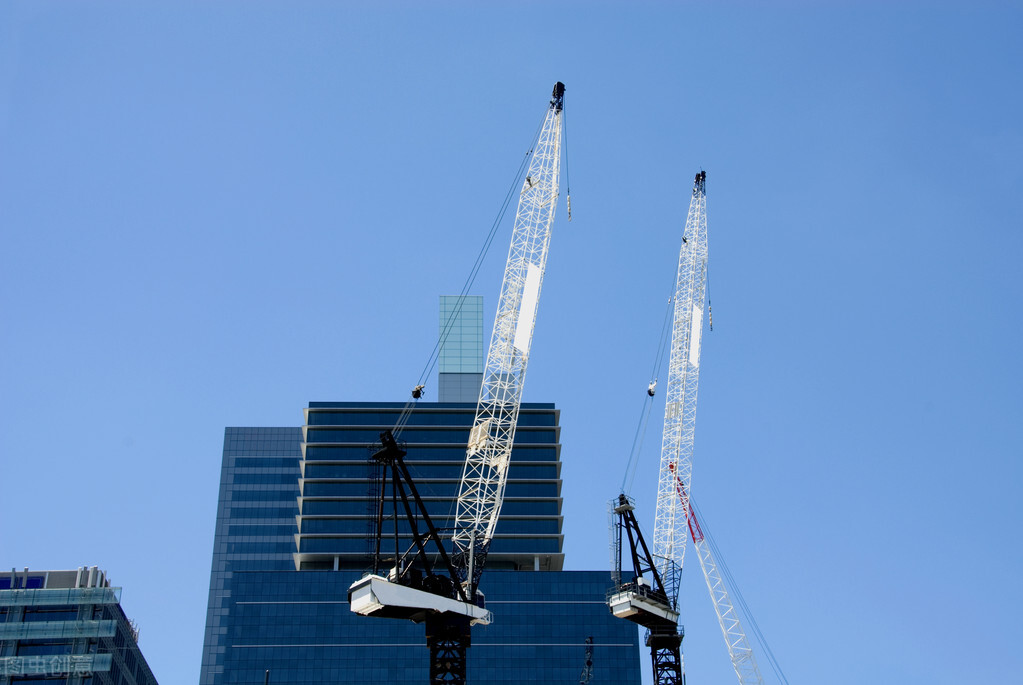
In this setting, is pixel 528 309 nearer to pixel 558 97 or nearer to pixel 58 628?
pixel 558 97

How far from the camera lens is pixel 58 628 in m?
176

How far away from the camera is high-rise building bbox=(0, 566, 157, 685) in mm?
172125

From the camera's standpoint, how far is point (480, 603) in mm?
124938

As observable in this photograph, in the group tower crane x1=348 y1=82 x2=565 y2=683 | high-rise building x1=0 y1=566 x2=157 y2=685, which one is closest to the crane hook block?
tower crane x1=348 y1=82 x2=565 y2=683

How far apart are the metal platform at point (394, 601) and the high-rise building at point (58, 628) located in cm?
7574

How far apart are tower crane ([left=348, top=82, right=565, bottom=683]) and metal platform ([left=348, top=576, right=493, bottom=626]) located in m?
0.09

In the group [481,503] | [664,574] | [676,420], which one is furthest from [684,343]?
[481,503]

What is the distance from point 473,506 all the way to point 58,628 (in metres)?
76.7

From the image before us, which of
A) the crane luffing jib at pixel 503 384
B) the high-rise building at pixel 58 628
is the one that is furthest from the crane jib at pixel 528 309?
the high-rise building at pixel 58 628

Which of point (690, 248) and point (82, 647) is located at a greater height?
point (690, 248)

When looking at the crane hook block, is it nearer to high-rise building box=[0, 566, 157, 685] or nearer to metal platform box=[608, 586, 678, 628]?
metal platform box=[608, 586, 678, 628]

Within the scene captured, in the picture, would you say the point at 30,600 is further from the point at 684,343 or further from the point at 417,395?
the point at 684,343

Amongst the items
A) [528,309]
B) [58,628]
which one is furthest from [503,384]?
[58,628]

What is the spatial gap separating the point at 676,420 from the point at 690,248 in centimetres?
2626
